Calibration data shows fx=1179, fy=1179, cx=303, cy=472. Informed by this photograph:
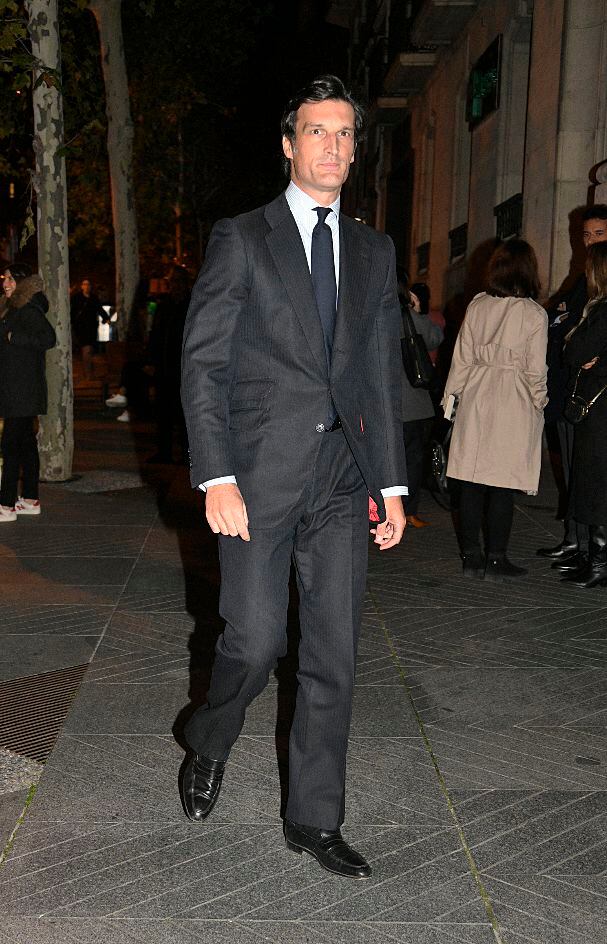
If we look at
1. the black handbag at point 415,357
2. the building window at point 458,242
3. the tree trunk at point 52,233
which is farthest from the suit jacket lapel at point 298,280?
the building window at point 458,242

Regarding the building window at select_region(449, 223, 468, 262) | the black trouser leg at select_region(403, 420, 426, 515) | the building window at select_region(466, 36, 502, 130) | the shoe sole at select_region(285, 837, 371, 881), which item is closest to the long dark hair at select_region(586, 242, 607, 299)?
the black trouser leg at select_region(403, 420, 426, 515)

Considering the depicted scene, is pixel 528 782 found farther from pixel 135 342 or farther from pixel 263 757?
pixel 135 342

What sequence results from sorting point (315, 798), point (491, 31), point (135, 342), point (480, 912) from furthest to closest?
point (135, 342)
point (491, 31)
point (315, 798)
point (480, 912)

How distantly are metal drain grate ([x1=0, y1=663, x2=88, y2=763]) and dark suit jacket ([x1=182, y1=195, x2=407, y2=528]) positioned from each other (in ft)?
5.54

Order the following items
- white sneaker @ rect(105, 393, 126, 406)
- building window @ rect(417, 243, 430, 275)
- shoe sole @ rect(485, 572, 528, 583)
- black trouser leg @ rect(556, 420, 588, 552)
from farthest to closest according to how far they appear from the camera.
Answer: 1. building window @ rect(417, 243, 430, 275)
2. white sneaker @ rect(105, 393, 126, 406)
3. black trouser leg @ rect(556, 420, 588, 552)
4. shoe sole @ rect(485, 572, 528, 583)

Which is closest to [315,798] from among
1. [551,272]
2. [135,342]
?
[551,272]

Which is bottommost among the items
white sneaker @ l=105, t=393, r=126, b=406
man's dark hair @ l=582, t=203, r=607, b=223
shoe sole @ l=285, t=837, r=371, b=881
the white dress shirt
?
white sneaker @ l=105, t=393, r=126, b=406

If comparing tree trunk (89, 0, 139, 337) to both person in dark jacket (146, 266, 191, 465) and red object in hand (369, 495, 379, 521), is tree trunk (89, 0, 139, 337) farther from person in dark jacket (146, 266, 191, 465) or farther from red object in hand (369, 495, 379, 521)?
red object in hand (369, 495, 379, 521)

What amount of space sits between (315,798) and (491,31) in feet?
52.2

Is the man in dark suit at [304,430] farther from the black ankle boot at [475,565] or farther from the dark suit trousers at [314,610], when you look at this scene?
the black ankle boot at [475,565]

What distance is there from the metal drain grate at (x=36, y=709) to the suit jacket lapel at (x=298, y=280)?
2.05 meters

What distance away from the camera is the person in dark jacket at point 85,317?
2758 cm

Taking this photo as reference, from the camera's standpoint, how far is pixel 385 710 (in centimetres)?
499

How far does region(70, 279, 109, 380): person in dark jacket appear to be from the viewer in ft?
90.5
